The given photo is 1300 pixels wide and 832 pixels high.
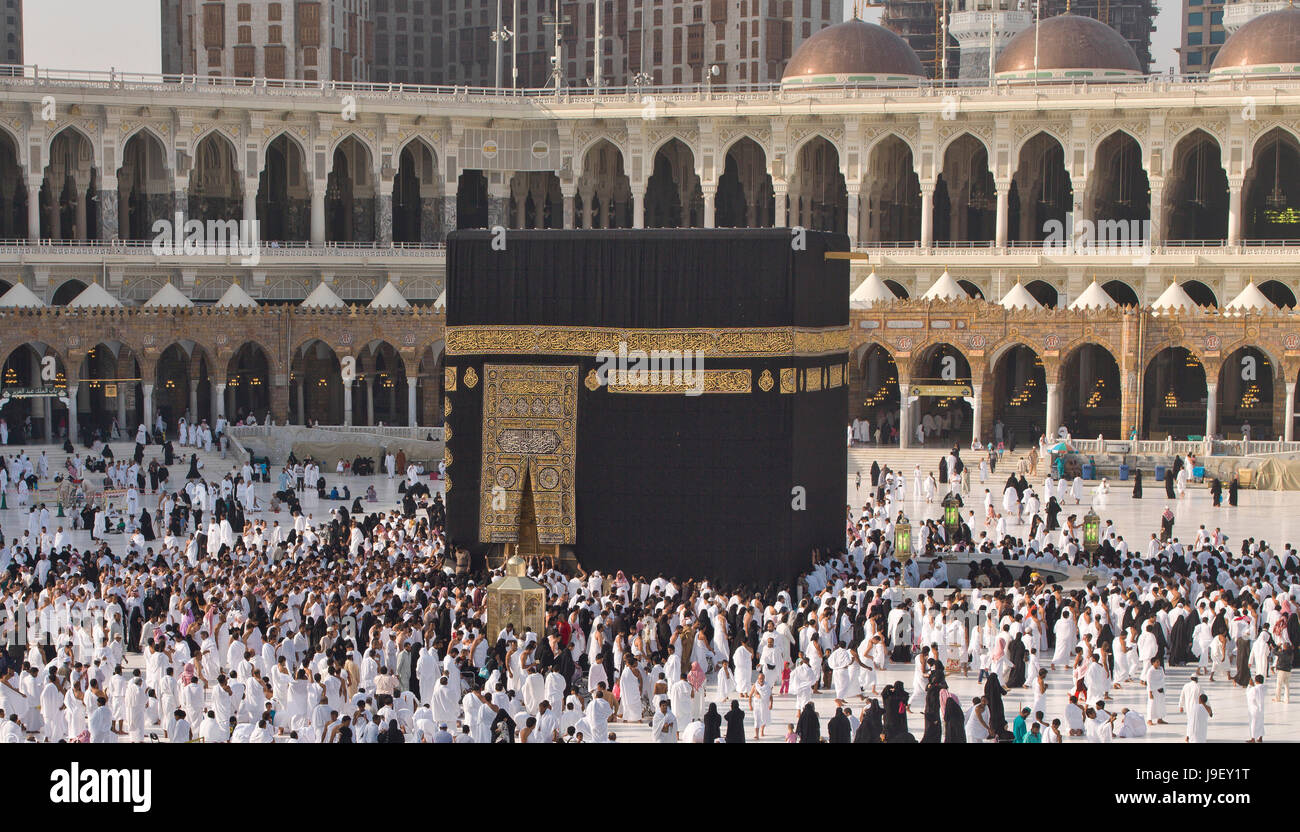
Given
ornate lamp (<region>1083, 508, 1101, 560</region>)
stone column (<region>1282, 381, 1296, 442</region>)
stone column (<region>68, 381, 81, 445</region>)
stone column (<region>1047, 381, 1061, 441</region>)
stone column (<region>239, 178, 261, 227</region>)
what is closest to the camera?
ornate lamp (<region>1083, 508, 1101, 560</region>)

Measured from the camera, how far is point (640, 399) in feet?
68.9

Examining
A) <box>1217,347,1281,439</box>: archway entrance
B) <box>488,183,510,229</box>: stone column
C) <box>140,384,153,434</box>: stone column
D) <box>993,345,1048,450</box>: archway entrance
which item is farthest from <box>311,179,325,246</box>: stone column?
<box>1217,347,1281,439</box>: archway entrance

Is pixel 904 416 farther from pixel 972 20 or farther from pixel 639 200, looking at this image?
pixel 972 20

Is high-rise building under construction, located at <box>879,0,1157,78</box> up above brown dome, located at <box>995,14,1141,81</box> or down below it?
above

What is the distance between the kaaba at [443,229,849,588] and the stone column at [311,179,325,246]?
2309cm

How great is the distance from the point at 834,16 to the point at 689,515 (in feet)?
157

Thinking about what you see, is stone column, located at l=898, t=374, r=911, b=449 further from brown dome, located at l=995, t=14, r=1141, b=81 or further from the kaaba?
the kaaba

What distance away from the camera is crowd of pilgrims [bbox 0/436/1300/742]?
1473 cm

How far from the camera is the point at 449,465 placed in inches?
854

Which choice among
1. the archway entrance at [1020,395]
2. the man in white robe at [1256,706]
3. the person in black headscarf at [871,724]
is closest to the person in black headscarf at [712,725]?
the person in black headscarf at [871,724]

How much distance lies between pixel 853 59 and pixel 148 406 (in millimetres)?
20623

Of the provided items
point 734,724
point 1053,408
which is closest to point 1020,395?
point 1053,408

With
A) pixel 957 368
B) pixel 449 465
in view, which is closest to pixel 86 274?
pixel 957 368

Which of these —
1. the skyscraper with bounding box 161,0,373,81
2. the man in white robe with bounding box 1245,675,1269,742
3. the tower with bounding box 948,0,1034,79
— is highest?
the tower with bounding box 948,0,1034,79
